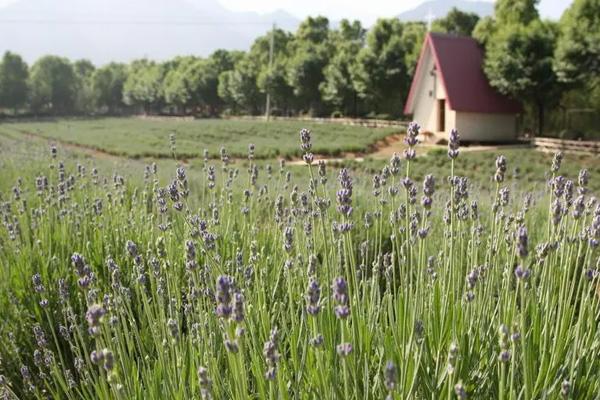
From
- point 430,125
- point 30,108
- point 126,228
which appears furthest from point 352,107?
point 30,108

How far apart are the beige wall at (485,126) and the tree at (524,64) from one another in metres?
1.45

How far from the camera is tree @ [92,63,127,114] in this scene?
302ft

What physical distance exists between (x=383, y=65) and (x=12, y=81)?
57573mm

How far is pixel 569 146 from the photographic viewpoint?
24.4 metres

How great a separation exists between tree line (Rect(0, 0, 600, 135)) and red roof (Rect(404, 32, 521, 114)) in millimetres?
765

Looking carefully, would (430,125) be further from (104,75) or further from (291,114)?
(104,75)

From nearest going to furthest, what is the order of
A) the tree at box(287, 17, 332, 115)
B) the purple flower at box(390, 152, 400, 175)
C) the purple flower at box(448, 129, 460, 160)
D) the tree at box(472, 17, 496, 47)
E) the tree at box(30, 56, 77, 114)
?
the purple flower at box(448, 129, 460, 160), the purple flower at box(390, 152, 400, 175), the tree at box(472, 17, 496, 47), the tree at box(287, 17, 332, 115), the tree at box(30, 56, 77, 114)

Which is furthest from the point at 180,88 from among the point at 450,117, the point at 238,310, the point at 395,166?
the point at 238,310

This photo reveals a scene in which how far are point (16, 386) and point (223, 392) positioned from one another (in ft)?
5.37

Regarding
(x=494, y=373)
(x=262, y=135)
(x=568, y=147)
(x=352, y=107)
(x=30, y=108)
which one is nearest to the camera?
(x=494, y=373)

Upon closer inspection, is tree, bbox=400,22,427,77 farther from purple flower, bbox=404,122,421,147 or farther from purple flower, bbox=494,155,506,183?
purple flower, bbox=404,122,421,147

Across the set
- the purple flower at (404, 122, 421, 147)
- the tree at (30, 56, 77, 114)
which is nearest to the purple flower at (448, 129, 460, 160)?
the purple flower at (404, 122, 421, 147)

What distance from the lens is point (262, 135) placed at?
115 ft

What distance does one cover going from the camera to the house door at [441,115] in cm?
3005
